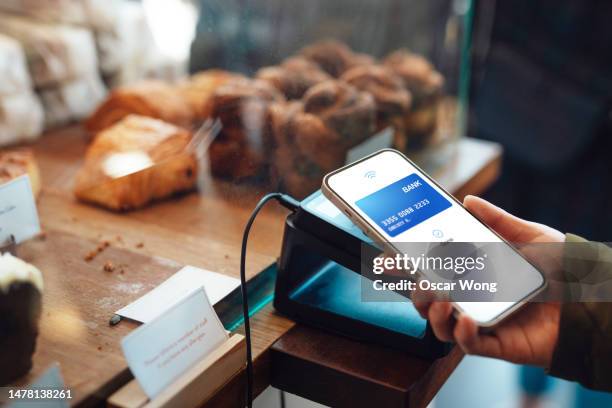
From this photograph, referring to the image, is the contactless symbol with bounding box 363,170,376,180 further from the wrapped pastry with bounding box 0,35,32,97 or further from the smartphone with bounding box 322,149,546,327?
the wrapped pastry with bounding box 0,35,32,97

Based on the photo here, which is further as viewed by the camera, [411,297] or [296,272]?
[296,272]

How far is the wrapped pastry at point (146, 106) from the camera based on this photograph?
1.20m

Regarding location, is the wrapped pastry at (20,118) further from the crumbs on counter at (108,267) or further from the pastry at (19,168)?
the crumbs on counter at (108,267)

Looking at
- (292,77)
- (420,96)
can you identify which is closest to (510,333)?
(292,77)

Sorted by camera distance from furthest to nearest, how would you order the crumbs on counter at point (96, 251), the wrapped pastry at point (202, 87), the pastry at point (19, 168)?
the wrapped pastry at point (202, 87)
the pastry at point (19, 168)
the crumbs on counter at point (96, 251)

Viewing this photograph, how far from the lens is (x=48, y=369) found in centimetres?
62

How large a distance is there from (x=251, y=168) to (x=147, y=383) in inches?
17.3

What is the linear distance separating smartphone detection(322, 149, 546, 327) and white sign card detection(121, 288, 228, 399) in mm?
186

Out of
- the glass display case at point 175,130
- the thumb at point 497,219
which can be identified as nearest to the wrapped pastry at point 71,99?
the glass display case at point 175,130

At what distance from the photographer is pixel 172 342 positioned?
25.1 inches

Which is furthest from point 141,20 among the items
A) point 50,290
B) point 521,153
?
point 521,153

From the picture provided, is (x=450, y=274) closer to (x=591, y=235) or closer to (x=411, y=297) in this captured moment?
(x=411, y=297)

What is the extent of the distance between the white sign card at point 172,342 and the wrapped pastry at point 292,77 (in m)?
0.49

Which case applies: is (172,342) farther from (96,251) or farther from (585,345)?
(585,345)
